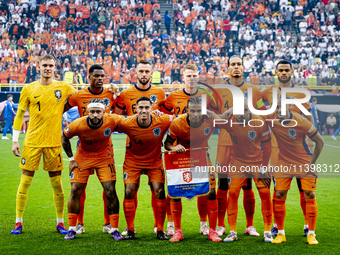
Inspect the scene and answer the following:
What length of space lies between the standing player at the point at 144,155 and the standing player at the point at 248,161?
0.85 meters

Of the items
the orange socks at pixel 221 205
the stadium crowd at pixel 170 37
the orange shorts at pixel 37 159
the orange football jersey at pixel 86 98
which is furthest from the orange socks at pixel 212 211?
the stadium crowd at pixel 170 37

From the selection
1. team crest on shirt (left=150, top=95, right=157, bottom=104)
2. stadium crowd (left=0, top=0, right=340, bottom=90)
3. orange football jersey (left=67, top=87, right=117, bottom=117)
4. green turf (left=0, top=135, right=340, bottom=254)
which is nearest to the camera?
green turf (left=0, top=135, right=340, bottom=254)

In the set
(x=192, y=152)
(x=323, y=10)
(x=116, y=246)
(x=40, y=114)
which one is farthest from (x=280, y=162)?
(x=323, y=10)

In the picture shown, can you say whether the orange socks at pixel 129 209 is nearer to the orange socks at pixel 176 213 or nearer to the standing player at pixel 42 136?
the orange socks at pixel 176 213

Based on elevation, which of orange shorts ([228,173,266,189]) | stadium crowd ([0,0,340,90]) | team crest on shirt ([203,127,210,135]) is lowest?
orange shorts ([228,173,266,189])

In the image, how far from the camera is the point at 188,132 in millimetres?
5320

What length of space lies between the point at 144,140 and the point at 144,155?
0.72ft

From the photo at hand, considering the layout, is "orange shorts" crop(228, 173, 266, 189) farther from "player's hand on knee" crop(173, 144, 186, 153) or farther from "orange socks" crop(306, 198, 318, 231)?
"player's hand on knee" crop(173, 144, 186, 153)

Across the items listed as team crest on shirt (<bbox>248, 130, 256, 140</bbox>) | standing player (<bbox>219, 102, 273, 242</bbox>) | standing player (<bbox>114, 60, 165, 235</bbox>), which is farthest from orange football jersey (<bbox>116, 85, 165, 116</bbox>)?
team crest on shirt (<bbox>248, 130, 256, 140</bbox>)

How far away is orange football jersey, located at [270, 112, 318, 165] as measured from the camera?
5.18m

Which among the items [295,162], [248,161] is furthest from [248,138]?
[295,162]

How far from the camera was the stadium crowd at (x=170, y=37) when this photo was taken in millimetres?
22469

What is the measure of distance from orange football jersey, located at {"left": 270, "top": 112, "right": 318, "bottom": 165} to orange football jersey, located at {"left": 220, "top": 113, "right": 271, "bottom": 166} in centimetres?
→ 19

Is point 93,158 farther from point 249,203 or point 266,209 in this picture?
point 266,209
